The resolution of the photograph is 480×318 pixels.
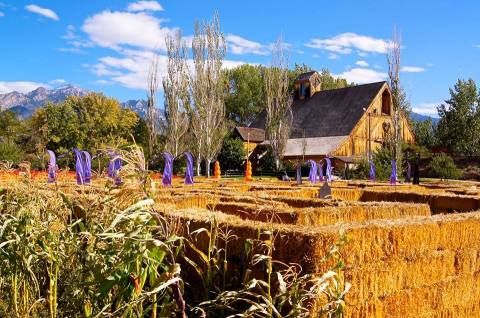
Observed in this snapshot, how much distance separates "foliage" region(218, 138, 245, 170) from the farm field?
158 feet

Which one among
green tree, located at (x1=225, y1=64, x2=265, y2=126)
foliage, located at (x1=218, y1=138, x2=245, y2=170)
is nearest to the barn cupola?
green tree, located at (x1=225, y1=64, x2=265, y2=126)

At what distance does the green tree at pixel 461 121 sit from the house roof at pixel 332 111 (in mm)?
9263

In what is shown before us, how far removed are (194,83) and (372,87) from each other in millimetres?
20553

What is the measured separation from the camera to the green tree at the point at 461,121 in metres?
58.2

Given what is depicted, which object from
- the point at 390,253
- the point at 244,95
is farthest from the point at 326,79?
the point at 390,253

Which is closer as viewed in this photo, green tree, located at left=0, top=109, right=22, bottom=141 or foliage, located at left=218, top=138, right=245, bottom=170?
foliage, located at left=218, top=138, right=245, bottom=170

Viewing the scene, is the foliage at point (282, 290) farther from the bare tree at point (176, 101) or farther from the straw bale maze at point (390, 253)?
Answer: the bare tree at point (176, 101)

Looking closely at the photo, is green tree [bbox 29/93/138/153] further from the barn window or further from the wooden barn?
the barn window

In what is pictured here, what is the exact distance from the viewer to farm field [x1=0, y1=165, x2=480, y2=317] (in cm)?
439

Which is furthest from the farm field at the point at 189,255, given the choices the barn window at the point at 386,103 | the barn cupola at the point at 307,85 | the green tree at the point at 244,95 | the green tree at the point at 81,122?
the green tree at the point at 244,95

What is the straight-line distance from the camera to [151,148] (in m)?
54.8

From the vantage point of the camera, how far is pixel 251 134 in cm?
6259

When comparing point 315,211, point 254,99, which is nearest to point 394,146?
point 315,211

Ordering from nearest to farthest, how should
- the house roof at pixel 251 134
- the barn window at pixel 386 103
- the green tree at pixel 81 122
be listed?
the green tree at pixel 81 122
the barn window at pixel 386 103
the house roof at pixel 251 134
